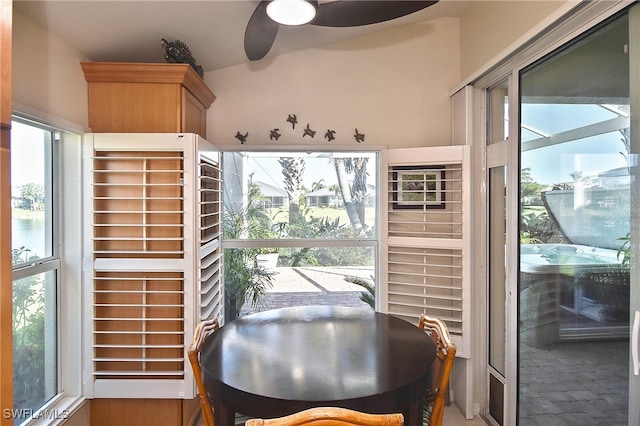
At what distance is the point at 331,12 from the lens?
1.77 metres

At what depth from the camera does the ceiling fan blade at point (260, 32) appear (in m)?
1.77

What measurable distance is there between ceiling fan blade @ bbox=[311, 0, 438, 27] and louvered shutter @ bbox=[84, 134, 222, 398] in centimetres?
109

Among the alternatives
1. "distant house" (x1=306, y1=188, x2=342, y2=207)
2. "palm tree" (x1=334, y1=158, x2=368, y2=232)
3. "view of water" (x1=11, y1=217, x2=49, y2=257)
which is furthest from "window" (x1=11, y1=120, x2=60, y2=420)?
"palm tree" (x1=334, y1=158, x2=368, y2=232)

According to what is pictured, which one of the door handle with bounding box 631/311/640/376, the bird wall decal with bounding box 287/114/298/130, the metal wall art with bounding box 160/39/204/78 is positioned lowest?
the door handle with bounding box 631/311/640/376

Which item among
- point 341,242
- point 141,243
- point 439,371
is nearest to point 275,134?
point 341,242

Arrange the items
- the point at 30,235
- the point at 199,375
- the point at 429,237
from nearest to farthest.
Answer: the point at 199,375 → the point at 30,235 → the point at 429,237

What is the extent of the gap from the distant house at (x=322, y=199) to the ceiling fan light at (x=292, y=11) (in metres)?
1.56

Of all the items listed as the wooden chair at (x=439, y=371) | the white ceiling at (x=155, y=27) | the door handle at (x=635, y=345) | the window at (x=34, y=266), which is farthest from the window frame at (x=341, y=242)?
the door handle at (x=635, y=345)

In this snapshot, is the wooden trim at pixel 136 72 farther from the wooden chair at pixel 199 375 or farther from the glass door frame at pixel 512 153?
the glass door frame at pixel 512 153

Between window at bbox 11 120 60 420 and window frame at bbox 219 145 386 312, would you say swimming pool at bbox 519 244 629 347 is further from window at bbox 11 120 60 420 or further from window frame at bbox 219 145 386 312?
window at bbox 11 120 60 420

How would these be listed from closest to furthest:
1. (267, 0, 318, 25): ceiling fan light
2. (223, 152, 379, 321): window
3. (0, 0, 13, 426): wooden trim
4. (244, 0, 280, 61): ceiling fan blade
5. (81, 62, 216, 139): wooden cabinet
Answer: (0, 0, 13, 426): wooden trim, (267, 0, 318, 25): ceiling fan light, (244, 0, 280, 61): ceiling fan blade, (81, 62, 216, 139): wooden cabinet, (223, 152, 379, 321): window

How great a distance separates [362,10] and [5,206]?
160cm

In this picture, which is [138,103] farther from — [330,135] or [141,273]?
[330,135]

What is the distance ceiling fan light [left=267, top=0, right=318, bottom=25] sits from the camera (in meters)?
1.64
